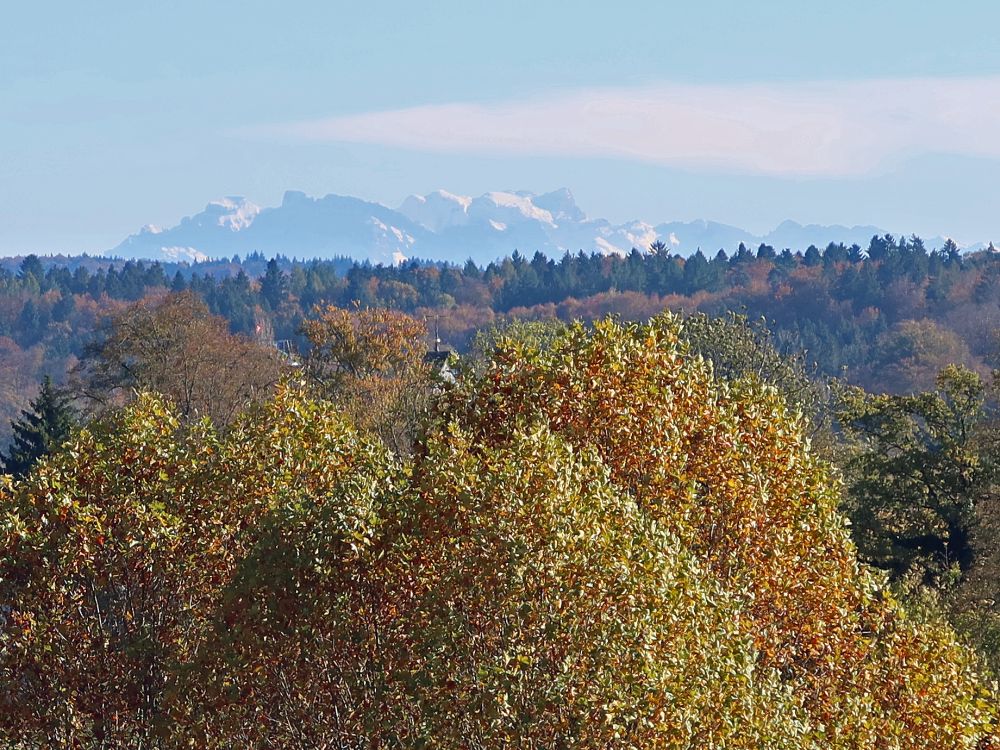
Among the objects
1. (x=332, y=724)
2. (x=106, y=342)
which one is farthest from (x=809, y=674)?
(x=106, y=342)

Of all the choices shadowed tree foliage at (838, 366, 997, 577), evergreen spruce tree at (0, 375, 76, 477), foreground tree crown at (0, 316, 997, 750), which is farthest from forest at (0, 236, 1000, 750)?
evergreen spruce tree at (0, 375, 76, 477)

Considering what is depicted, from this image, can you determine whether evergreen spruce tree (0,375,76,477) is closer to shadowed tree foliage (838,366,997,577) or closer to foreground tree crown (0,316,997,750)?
shadowed tree foliage (838,366,997,577)

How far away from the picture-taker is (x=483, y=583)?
43.6 ft

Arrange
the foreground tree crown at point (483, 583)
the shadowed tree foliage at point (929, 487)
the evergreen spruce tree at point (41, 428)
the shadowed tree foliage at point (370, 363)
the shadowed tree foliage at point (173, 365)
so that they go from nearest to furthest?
A: the foreground tree crown at point (483, 583)
the shadowed tree foliage at point (929, 487)
the shadowed tree foliage at point (370, 363)
the shadowed tree foliage at point (173, 365)
the evergreen spruce tree at point (41, 428)

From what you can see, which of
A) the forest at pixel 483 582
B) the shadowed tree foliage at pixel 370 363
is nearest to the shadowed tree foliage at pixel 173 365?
the shadowed tree foliage at pixel 370 363

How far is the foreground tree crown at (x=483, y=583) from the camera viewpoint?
42.7 feet

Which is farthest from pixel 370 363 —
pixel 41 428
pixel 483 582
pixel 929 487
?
pixel 483 582

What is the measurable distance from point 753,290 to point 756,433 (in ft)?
594

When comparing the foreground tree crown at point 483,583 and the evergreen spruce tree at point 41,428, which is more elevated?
the foreground tree crown at point 483,583

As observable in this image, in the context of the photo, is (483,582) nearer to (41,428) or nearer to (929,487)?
(929,487)

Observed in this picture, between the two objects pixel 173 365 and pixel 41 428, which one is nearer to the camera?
pixel 173 365

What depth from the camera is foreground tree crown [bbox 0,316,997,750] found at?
13.0 metres

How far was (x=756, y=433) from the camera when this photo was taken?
58.6 ft

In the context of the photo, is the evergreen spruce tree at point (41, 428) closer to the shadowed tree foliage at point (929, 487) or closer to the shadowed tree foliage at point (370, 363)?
the shadowed tree foliage at point (370, 363)
